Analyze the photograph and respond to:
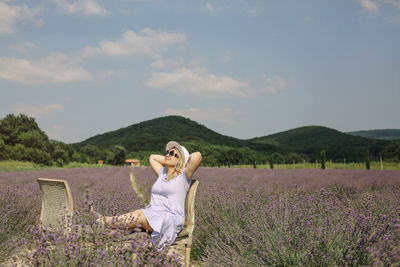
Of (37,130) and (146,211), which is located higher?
(37,130)

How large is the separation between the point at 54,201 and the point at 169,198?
3.06 ft

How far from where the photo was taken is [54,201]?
2.56 metres

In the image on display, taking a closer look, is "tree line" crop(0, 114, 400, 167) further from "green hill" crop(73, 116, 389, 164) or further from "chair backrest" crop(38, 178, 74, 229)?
"chair backrest" crop(38, 178, 74, 229)

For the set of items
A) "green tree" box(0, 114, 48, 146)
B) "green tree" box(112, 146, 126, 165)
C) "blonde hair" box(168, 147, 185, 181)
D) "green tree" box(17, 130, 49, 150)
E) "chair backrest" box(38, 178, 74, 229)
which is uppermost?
"green tree" box(0, 114, 48, 146)

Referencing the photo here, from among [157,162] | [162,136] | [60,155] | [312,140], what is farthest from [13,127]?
[312,140]

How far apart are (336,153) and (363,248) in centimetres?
5844

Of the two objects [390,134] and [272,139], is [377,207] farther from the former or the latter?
[390,134]

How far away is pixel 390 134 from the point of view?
125m

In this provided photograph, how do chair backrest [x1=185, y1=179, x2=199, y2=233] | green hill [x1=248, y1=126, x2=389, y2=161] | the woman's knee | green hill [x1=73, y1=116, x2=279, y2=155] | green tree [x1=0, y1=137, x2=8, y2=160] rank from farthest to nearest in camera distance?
1. green hill [x1=73, y1=116, x2=279, y2=155]
2. green hill [x1=248, y1=126, x2=389, y2=161]
3. green tree [x1=0, y1=137, x2=8, y2=160]
4. chair backrest [x1=185, y1=179, x2=199, y2=233]
5. the woman's knee

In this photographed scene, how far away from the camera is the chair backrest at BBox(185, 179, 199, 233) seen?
9.77 ft

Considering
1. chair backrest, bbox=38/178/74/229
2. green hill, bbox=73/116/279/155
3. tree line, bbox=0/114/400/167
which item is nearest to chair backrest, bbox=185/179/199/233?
chair backrest, bbox=38/178/74/229

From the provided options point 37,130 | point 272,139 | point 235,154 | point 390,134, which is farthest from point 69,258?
point 390,134

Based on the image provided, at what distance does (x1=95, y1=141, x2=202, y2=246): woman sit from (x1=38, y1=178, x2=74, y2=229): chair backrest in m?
0.33

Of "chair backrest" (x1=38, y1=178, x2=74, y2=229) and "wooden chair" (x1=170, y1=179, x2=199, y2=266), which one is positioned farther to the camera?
"wooden chair" (x1=170, y1=179, x2=199, y2=266)
